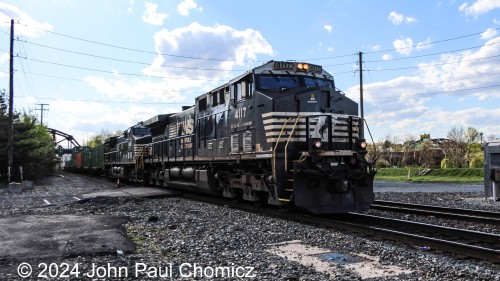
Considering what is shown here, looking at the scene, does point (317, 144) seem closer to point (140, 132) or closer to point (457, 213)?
point (457, 213)

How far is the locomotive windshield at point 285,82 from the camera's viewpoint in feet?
38.9

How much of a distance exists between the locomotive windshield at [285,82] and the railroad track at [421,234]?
3.34 m

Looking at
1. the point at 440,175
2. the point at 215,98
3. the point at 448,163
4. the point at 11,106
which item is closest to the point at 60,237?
the point at 215,98

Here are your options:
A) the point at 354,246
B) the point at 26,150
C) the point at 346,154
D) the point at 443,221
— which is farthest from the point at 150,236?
the point at 26,150

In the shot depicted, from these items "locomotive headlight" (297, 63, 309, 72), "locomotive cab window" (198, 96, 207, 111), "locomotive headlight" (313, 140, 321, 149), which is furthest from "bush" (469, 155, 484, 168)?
"locomotive headlight" (313, 140, 321, 149)

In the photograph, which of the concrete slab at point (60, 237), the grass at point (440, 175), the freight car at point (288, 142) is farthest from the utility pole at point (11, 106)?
the grass at point (440, 175)

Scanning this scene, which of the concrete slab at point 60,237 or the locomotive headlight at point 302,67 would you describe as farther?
the locomotive headlight at point 302,67

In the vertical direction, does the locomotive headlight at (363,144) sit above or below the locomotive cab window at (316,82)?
below

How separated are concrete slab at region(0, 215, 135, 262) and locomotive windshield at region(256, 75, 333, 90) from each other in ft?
16.2

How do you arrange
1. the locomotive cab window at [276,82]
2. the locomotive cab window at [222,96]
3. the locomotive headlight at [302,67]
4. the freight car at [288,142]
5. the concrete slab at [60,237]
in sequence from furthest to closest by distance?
the locomotive cab window at [222,96] → the locomotive headlight at [302,67] → the locomotive cab window at [276,82] → the freight car at [288,142] → the concrete slab at [60,237]

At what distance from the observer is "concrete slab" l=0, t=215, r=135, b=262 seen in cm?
683

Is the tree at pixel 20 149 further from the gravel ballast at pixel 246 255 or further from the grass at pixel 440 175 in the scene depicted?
the grass at pixel 440 175

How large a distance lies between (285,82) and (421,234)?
206 inches

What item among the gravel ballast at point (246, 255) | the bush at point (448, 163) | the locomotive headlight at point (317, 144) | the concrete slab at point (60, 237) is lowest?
the gravel ballast at point (246, 255)
